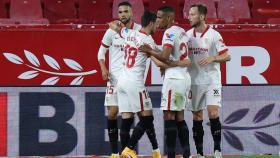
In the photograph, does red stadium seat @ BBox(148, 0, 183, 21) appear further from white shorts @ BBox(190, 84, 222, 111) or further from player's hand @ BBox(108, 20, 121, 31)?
white shorts @ BBox(190, 84, 222, 111)

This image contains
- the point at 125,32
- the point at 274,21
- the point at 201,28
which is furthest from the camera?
the point at 274,21

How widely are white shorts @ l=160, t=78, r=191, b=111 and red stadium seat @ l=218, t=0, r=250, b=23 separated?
3.30 meters

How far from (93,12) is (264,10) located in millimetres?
2606

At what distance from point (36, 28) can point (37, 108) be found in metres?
1.07

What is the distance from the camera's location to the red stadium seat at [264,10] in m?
12.8

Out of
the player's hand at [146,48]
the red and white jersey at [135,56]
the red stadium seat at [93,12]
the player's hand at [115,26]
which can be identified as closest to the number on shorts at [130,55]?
the red and white jersey at [135,56]

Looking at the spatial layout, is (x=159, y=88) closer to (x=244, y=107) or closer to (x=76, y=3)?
(x=244, y=107)

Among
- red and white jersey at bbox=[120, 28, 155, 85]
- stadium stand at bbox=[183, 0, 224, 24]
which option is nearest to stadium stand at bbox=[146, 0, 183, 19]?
stadium stand at bbox=[183, 0, 224, 24]

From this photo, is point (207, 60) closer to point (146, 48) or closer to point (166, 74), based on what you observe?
point (166, 74)

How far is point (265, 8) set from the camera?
13.1m

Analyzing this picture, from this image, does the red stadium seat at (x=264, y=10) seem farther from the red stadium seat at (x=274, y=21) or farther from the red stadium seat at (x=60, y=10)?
the red stadium seat at (x=60, y=10)

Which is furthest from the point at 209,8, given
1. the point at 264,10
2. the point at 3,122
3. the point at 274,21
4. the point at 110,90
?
the point at 3,122

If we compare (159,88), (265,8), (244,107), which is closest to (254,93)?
(244,107)

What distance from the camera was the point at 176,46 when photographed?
9.73 m
